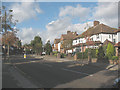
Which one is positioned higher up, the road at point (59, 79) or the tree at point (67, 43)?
the tree at point (67, 43)

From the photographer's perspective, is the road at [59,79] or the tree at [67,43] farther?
the tree at [67,43]

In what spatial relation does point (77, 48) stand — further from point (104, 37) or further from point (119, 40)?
point (119, 40)

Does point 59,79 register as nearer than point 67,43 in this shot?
Yes

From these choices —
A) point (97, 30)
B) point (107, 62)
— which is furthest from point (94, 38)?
point (107, 62)

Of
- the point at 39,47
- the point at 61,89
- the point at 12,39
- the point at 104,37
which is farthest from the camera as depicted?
the point at 39,47

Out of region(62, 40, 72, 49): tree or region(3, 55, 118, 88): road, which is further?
region(62, 40, 72, 49): tree

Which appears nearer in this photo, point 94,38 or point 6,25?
point 6,25

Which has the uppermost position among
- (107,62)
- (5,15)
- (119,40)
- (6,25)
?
(5,15)

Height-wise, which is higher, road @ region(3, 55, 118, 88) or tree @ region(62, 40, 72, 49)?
tree @ region(62, 40, 72, 49)

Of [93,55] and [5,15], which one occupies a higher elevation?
[5,15]

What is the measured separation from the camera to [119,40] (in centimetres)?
2867

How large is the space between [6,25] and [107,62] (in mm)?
17489

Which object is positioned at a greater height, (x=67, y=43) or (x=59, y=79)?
(x=67, y=43)

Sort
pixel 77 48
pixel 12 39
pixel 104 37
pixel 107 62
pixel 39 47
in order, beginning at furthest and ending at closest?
pixel 39 47, pixel 77 48, pixel 104 37, pixel 12 39, pixel 107 62
